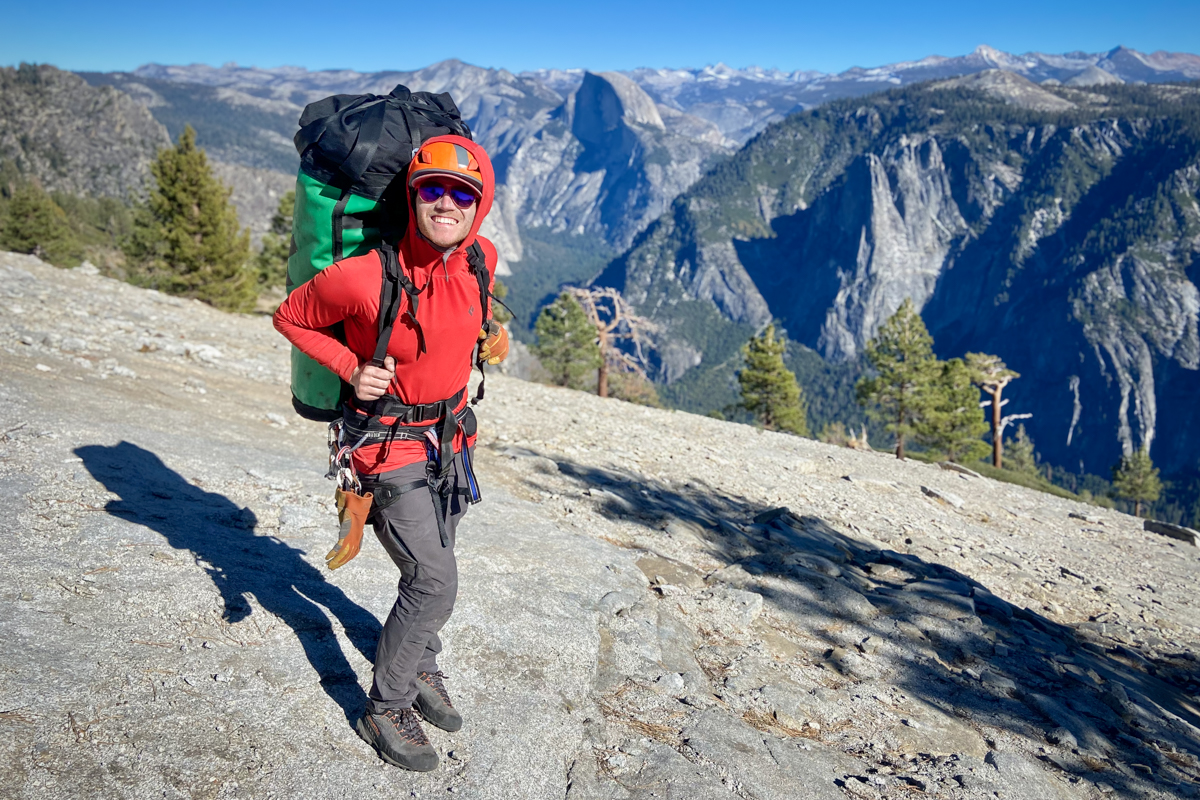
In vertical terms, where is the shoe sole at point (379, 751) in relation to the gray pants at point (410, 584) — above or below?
below

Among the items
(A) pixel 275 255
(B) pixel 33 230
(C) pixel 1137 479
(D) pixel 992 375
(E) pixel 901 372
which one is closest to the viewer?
(E) pixel 901 372

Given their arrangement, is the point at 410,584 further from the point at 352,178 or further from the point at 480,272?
the point at 352,178

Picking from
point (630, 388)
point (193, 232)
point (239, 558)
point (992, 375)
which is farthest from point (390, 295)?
point (992, 375)

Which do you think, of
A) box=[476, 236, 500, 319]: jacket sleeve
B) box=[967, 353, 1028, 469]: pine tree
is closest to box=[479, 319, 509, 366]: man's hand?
box=[476, 236, 500, 319]: jacket sleeve

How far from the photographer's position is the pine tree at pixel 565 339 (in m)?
35.2

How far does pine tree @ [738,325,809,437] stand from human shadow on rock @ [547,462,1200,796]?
97.0 feet

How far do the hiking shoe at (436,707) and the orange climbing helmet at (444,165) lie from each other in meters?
2.67

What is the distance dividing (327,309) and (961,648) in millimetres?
5957

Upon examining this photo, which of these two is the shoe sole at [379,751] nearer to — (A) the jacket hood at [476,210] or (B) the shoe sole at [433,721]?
(B) the shoe sole at [433,721]

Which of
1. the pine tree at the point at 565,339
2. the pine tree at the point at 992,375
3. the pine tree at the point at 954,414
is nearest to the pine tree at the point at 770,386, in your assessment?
the pine tree at the point at 954,414

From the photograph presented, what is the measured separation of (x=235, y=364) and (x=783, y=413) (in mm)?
31389

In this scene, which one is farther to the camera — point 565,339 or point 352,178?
point 565,339

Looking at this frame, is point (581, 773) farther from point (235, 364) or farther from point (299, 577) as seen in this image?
point (235, 364)

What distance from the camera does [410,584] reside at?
3514 millimetres
